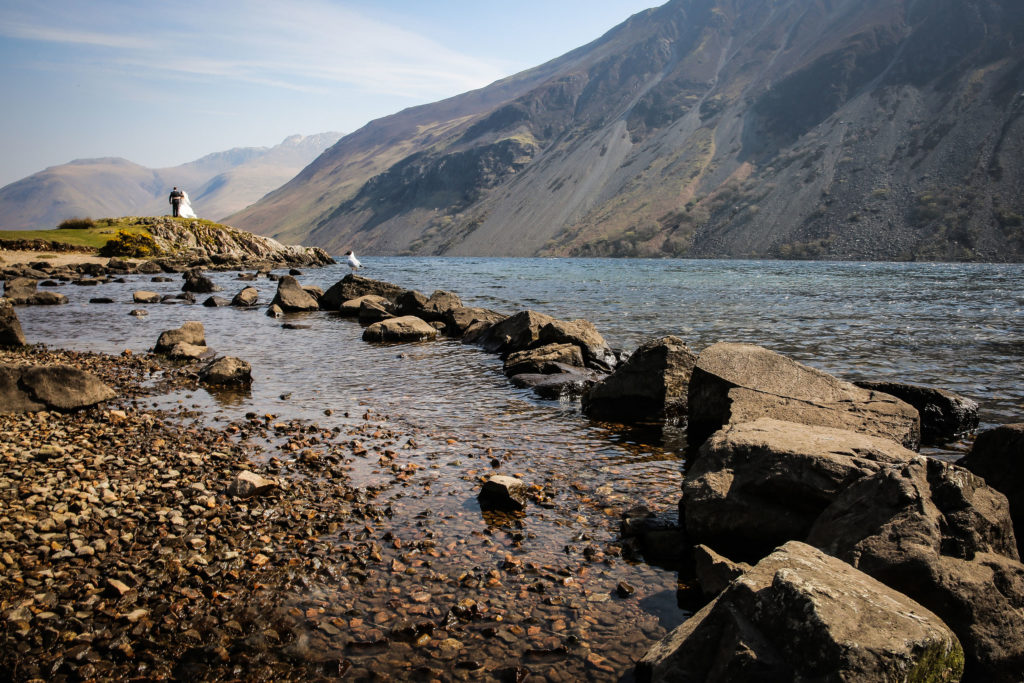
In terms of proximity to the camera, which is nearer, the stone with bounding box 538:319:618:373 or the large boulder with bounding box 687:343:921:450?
the large boulder with bounding box 687:343:921:450

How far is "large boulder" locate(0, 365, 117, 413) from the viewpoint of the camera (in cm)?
1212

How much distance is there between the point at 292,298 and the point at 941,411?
3484 cm

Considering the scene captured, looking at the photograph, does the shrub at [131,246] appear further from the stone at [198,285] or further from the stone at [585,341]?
the stone at [585,341]

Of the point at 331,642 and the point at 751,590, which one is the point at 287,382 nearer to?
the point at 331,642

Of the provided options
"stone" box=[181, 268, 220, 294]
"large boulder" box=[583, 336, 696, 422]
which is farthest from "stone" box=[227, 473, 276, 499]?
"stone" box=[181, 268, 220, 294]

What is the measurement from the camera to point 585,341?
2066cm

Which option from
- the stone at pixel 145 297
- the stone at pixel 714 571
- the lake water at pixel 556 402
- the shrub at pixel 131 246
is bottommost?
the lake water at pixel 556 402

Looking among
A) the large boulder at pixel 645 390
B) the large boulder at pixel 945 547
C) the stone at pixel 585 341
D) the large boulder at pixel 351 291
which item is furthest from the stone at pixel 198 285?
the large boulder at pixel 945 547

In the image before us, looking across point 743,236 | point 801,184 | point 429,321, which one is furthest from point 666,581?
point 801,184

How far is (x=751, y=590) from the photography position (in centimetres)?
451

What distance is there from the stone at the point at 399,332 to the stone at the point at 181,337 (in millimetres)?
6536

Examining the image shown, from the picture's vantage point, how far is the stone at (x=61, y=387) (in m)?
12.4

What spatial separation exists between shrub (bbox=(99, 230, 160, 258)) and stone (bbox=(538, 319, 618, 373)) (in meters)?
73.4

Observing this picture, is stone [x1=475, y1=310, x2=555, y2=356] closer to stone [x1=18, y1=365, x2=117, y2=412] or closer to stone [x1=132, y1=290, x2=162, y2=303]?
stone [x1=18, y1=365, x2=117, y2=412]
